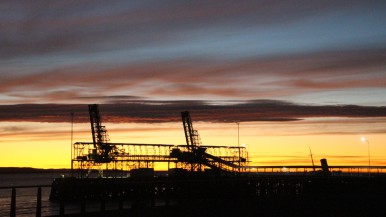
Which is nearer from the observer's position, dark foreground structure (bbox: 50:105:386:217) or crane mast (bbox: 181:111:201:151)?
dark foreground structure (bbox: 50:105:386:217)

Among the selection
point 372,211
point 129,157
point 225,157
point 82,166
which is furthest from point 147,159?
point 372,211

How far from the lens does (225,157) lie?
138500 millimetres

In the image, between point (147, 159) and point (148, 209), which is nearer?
point (148, 209)

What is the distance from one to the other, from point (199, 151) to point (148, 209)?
93294 mm

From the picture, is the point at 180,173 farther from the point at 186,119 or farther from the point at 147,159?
the point at 186,119

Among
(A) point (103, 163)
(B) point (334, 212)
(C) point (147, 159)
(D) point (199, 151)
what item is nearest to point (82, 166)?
(A) point (103, 163)

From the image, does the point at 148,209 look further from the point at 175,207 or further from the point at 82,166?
the point at 82,166

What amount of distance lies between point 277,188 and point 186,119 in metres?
36.6

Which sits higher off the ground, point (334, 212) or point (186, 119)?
point (186, 119)

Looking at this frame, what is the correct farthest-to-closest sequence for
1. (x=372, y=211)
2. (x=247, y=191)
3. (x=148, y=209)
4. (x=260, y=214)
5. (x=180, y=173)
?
(x=180, y=173) → (x=247, y=191) → (x=372, y=211) → (x=260, y=214) → (x=148, y=209)

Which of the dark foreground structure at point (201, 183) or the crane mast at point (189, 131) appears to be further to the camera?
the crane mast at point (189, 131)

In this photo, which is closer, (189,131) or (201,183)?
(201,183)

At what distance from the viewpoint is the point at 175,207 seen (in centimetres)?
3206

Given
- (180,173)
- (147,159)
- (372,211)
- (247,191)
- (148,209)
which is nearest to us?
(148,209)
